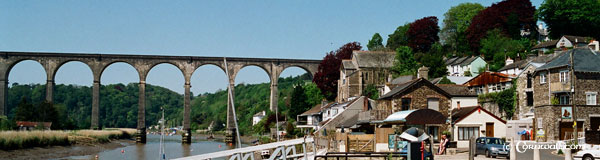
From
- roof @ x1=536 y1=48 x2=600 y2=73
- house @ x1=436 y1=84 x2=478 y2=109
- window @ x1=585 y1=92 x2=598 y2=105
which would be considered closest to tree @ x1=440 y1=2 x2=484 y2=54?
house @ x1=436 y1=84 x2=478 y2=109

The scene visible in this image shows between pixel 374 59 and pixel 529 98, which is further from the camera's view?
pixel 374 59

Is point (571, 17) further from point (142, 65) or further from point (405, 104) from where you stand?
point (142, 65)

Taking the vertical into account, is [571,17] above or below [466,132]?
above

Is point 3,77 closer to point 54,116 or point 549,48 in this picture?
point 54,116

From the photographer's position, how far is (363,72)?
67500 millimetres

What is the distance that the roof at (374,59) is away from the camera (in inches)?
2734

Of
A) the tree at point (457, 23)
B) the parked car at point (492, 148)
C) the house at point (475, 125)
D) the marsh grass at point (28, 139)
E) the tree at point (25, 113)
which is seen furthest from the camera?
the tree at point (457, 23)

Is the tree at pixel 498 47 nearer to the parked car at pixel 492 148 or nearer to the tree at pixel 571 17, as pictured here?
the tree at pixel 571 17

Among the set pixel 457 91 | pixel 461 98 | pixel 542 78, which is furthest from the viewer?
pixel 457 91

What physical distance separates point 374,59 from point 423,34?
57.0 feet

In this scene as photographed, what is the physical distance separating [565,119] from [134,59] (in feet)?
200

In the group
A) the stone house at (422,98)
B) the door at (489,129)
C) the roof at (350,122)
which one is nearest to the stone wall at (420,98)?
the stone house at (422,98)

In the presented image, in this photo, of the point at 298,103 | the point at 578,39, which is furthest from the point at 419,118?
the point at 298,103

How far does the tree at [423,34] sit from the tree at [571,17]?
1590 centimetres
